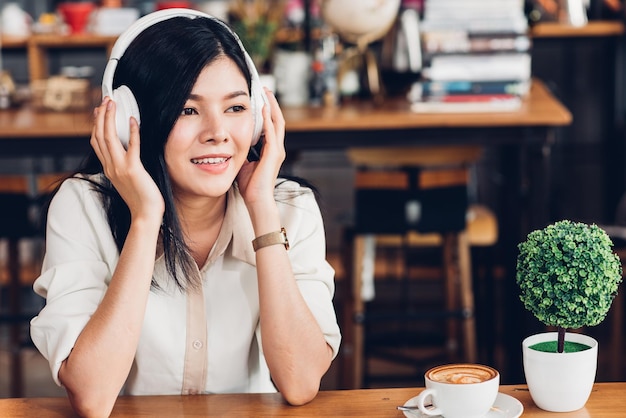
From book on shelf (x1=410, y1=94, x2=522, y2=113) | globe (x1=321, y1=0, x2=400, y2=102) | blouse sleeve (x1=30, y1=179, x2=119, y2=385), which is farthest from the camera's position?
globe (x1=321, y1=0, x2=400, y2=102)

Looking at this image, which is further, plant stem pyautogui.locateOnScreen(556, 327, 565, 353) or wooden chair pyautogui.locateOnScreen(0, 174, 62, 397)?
wooden chair pyautogui.locateOnScreen(0, 174, 62, 397)

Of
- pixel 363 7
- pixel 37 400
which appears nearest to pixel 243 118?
pixel 37 400

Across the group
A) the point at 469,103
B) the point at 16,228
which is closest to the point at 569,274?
the point at 469,103

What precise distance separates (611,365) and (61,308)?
7.61 ft

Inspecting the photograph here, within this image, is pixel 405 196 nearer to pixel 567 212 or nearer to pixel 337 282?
pixel 337 282

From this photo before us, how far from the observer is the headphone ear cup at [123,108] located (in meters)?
1.46

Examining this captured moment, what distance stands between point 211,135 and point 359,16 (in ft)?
5.75

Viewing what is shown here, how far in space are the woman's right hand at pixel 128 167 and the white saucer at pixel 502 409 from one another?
18.8 inches

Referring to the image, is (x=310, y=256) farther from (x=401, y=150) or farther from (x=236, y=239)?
(x=401, y=150)

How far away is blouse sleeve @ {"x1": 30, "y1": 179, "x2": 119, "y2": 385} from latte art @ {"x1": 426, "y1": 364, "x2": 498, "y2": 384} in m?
0.52

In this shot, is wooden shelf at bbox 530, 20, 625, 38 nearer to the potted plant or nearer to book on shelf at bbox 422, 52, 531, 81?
book on shelf at bbox 422, 52, 531, 81

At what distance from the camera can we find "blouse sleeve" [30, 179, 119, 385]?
141cm

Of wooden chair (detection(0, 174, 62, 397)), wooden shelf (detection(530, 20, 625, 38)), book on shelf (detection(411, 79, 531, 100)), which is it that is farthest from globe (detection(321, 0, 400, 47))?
wooden shelf (detection(530, 20, 625, 38))

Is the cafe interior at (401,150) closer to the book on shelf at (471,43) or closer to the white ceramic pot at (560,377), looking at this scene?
the book on shelf at (471,43)
